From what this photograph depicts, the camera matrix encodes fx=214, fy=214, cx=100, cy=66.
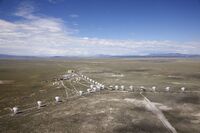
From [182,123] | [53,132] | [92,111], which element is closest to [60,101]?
[92,111]

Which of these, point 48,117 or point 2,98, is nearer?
point 48,117

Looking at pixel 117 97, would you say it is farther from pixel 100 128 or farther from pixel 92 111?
pixel 100 128

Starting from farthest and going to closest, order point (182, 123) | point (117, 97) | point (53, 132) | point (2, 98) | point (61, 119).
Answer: point (2, 98) < point (117, 97) < point (61, 119) < point (182, 123) < point (53, 132)

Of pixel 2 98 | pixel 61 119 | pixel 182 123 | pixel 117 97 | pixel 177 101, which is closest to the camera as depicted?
pixel 182 123

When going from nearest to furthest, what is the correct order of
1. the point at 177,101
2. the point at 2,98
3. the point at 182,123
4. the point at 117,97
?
the point at 182,123, the point at 177,101, the point at 117,97, the point at 2,98

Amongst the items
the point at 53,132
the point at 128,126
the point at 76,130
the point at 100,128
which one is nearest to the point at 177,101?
the point at 128,126

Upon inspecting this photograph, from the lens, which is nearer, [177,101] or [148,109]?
[148,109]

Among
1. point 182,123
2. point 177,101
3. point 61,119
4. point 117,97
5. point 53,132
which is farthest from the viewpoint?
point 117,97

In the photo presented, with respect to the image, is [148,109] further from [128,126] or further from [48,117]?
[48,117]
